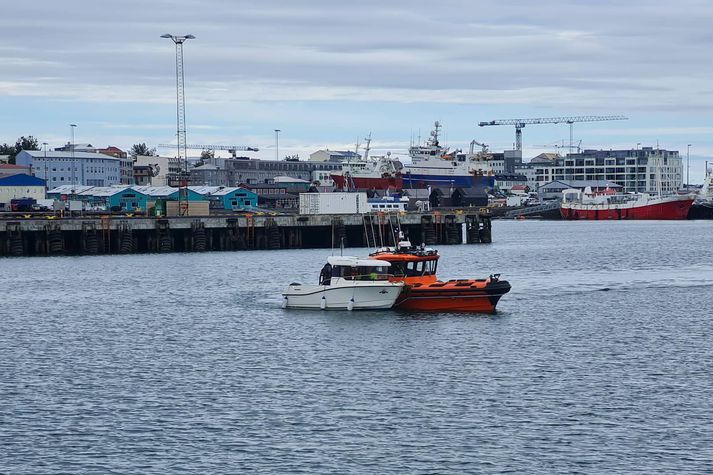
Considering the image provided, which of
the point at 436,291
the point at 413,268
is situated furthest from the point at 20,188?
the point at 436,291

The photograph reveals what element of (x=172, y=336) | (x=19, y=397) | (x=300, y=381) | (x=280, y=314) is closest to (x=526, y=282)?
(x=280, y=314)

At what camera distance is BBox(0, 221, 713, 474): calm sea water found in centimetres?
3516

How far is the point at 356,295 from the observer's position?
64.6m

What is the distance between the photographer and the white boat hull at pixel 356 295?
64.1 meters

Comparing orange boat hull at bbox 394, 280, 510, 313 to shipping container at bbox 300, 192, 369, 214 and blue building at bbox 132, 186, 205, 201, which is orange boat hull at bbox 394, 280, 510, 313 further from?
blue building at bbox 132, 186, 205, 201

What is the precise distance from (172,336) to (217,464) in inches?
969

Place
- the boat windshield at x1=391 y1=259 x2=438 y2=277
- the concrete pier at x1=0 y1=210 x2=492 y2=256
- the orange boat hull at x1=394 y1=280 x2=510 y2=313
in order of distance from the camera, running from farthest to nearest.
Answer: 1. the concrete pier at x1=0 y1=210 x2=492 y2=256
2. the boat windshield at x1=391 y1=259 x2=438 y2=277
3. the orange boat hull at x1=394 y1=280 x2=510 y2=313

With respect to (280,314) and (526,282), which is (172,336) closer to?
(280,314)

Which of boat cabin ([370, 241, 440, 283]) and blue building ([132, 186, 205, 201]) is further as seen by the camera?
blue building ([132, 186, 205, 201])

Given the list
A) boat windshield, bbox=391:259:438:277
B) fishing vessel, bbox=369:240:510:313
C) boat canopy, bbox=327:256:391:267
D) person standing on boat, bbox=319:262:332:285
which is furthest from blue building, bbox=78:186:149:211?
boat canopy, bbox=327:256:391:267

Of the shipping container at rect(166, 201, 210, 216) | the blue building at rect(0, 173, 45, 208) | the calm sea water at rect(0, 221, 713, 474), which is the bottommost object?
the calm sea water at rect(0, 221, 713, 474)

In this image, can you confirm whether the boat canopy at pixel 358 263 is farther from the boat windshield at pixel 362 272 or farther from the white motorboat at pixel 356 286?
the boat windshield at pixel 362 272

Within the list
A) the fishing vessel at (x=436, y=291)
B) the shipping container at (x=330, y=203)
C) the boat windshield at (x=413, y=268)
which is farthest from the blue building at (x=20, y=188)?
the fishing vessel at (x=436, y=291)

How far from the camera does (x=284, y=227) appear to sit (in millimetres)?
120812
